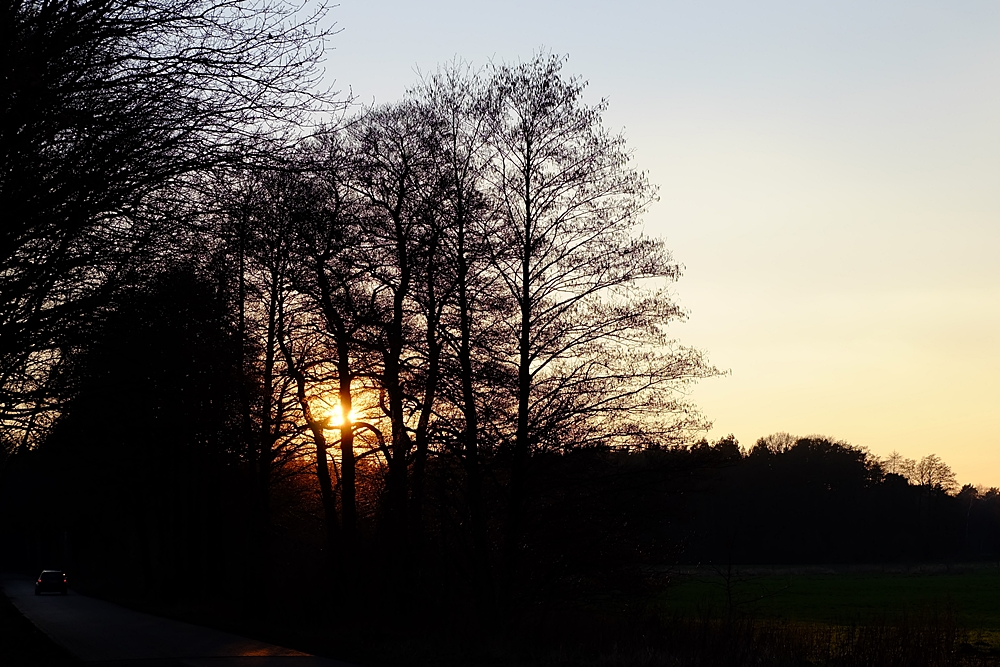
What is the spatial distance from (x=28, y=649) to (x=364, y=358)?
8984mm

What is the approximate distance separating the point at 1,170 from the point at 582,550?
14.3 metres

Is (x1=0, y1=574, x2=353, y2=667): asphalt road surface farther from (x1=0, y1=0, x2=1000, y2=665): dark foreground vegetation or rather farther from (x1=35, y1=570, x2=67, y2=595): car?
(x1=35, y1=570, x2=67, y2=595): car

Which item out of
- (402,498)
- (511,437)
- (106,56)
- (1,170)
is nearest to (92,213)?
(1,170)

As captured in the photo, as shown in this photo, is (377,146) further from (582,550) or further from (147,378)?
(147,378)

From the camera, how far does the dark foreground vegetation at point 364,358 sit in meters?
8.75

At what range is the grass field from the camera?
42.7 meters

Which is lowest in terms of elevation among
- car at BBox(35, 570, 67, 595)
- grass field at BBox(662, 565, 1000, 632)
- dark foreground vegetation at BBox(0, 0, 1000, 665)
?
grass field at BBox(662, 565, 1000, 632)

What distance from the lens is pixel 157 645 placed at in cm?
1900

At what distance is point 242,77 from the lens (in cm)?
891

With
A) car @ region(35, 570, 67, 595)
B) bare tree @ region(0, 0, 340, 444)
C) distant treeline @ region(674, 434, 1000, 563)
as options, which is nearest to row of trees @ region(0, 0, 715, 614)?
bare tree @ region(0, 0, 340, 444)

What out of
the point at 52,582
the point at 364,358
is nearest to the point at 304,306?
the point at 364,358

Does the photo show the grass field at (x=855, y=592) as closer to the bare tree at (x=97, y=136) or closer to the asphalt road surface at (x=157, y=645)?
the asphalt road surface at (x=157, y=645)

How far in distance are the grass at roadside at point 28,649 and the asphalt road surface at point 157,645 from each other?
0.23m

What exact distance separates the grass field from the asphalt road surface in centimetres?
862
